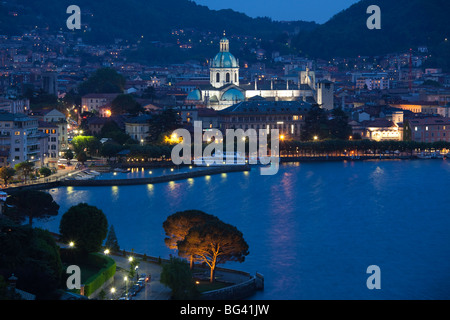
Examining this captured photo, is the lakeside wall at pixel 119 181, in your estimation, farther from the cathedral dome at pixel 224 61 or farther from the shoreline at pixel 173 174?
the cathedral dome at pixel 224 61

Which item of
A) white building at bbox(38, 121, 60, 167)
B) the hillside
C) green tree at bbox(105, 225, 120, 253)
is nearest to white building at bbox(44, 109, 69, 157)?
white building at bbox(38, 121, 60, 167)

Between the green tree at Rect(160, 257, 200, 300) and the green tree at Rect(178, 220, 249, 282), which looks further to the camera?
the green tree at Rect(178, 220, 249, 282)

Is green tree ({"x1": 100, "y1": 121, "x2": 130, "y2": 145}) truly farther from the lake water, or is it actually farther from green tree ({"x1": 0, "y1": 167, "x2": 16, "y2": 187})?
green tree ({"x1": 0, "y1": 167, "x2": 16, "y2": 187})

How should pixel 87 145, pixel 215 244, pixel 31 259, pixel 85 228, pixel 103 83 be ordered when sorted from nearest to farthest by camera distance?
pixel 31 259
pixel 215 244
pixel 85 228
pixel 87 145
pixel 103 83

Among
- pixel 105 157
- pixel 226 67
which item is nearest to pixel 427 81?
pixel 226 67

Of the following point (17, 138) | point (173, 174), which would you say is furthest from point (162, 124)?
point (17, 138)

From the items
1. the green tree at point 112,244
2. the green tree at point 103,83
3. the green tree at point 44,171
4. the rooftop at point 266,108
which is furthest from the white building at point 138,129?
the green tree at point 112,244

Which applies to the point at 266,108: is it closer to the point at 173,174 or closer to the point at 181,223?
the point at 173,174
